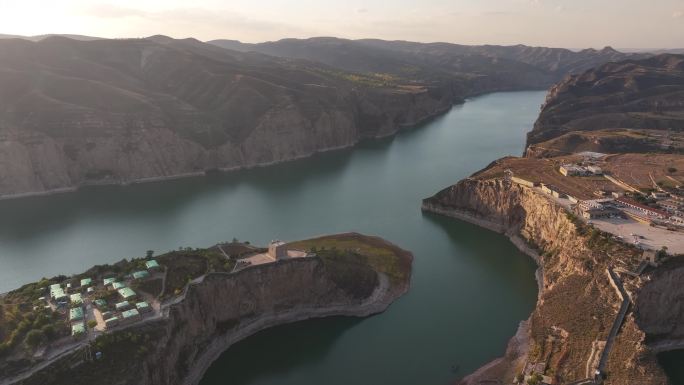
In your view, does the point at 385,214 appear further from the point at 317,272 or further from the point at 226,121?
the point at 226,121

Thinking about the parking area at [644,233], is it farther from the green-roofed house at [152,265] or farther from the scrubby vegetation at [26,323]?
the scrubby vegetation at [26,323]

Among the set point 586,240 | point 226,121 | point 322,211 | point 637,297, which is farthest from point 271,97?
point 637,297

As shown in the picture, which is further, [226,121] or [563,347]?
[226,121]

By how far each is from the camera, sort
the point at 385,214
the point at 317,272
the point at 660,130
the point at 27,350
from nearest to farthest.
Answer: the point at 27,350
the point at 317,272
the point at 385,214
the point at 660,130

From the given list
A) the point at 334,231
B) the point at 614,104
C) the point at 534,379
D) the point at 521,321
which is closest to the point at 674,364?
the point at 521,321

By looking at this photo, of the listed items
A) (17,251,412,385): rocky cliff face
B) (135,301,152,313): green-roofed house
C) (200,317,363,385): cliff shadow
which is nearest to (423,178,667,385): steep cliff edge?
(200,317,363,385): cliff shadow

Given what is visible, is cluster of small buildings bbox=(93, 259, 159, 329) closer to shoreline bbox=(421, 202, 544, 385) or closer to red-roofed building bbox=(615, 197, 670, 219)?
shoreline bbox=(421, 202, 544, 385)

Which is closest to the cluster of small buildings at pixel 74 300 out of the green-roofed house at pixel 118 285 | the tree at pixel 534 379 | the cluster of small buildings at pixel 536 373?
the green-roofed house at pixel 118 285
